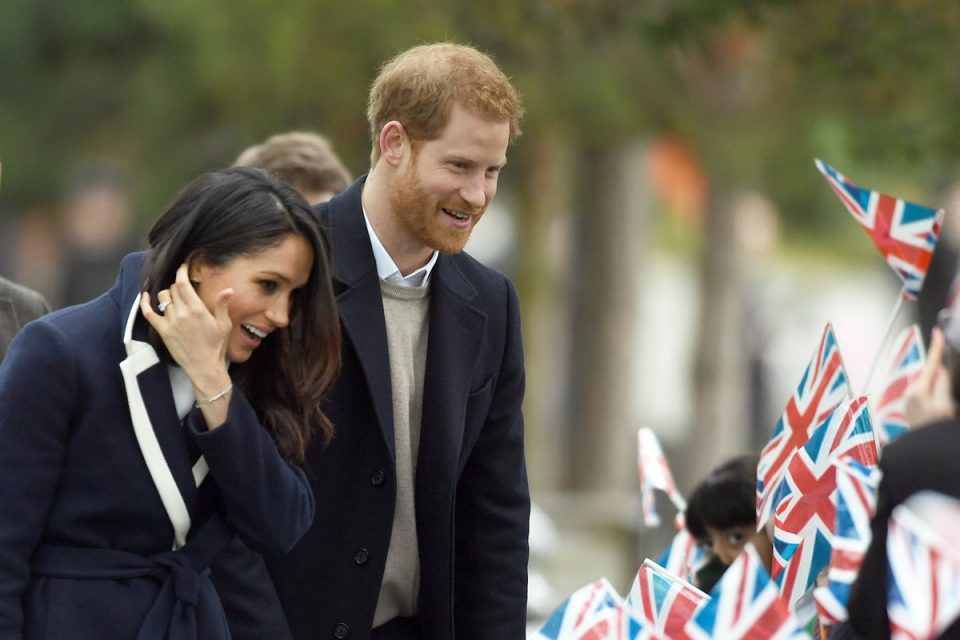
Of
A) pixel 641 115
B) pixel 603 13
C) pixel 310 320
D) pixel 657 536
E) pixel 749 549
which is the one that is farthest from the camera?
pixel 641 115

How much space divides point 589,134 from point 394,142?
724 cm

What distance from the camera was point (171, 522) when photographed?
4062 mm

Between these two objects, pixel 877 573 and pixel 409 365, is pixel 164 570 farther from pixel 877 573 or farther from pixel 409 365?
pixel 877 573

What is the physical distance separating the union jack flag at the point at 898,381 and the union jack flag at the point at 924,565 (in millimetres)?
2071

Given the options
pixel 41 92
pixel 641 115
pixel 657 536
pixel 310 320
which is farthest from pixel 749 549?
pixel 41 92

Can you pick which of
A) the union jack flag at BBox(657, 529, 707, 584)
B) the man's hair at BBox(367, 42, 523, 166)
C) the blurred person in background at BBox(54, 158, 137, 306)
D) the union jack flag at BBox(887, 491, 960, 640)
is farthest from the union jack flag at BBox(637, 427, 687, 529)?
the blurred person in background at BBox(54, 158, 137, 306)

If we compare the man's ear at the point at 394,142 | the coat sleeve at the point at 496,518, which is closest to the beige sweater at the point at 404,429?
the coat sleeve at the point at 496,518

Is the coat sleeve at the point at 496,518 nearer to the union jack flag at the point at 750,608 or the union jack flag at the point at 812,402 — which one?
the union jack flag at the point at 812,402

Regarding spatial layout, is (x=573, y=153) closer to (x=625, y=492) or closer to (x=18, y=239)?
(x=625, y=492)

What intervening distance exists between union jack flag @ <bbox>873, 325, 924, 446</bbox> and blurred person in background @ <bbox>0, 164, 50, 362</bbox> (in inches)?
88.8

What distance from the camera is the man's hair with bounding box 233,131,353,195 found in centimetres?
619

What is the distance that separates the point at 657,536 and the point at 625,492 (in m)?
4.65

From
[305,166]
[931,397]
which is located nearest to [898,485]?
[931,397]

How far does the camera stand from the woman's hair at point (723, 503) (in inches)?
226
